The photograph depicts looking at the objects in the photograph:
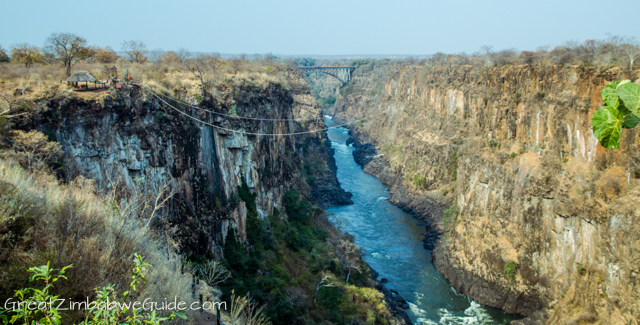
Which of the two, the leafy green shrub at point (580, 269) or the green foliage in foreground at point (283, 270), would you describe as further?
the leafy green shrub at point (580, 269)

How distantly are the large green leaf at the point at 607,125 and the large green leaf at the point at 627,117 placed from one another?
4 centimetres

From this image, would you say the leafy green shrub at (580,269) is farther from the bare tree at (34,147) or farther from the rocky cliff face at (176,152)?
the bare tree at (34,147)

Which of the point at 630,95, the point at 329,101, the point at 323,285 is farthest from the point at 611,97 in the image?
the point at 329,101

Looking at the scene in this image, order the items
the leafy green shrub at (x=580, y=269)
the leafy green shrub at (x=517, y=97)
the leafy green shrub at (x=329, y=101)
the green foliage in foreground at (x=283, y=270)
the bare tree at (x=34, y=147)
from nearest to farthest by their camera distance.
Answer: the bare tree at (x=34, y=147), the green foliage in foreground at (x=283, y=270), the leafy green shrub at (x=580, y=269), the leafy green shrub at (x=517, y=97), the leafy green shrub at (x=329, y=101)

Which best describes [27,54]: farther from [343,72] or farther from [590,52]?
[343,72]

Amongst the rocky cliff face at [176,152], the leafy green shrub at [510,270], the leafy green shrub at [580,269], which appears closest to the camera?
the rocky cliff face at [176,152]

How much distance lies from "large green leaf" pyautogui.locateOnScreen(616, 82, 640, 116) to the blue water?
2621 cm

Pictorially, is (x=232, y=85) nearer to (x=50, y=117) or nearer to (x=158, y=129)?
(x=158, y=129)

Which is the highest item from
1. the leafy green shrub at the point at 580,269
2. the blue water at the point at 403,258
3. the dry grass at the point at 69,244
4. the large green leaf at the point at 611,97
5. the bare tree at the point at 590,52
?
the bare tree at the point at 590,52

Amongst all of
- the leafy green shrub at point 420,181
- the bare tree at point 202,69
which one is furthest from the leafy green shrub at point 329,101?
the bare tree at point 202,69

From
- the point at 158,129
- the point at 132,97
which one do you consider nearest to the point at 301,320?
the point at 158,129

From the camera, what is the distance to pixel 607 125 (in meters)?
3.60

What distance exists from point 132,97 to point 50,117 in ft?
11.6

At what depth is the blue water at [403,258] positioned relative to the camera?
27953mm
